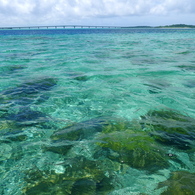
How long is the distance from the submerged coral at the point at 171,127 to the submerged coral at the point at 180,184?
3.88 feet

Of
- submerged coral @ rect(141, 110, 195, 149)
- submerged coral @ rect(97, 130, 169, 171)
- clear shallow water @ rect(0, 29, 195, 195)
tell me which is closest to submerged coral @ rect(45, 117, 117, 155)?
clear shallow water @ rect(0, 29, 195, 195)

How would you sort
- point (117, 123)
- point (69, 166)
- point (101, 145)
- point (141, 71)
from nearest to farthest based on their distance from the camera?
point (69, 166) < point (101, 145) < point (117, 123) < point (141, 71)

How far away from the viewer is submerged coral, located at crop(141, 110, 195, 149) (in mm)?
5277

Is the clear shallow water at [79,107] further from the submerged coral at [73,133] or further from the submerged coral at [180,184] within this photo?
the submerged coral at [180,184]

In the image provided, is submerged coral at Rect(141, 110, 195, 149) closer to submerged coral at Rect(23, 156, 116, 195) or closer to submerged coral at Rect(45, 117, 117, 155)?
submerged coral at Rect(45, 117, 117, 155)

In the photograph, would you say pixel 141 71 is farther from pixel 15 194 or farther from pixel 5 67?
pixel 15 194

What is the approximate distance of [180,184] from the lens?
364cm

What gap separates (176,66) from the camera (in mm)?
14984

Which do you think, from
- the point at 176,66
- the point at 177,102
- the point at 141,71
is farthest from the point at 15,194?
the point at 176,66

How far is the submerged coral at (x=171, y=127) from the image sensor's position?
5.28 m

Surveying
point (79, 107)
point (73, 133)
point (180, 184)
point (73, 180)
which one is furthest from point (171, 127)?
point (79, 107)

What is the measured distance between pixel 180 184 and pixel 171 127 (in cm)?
241

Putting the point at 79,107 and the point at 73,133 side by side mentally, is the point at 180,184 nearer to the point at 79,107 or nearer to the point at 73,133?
the point at 73,133

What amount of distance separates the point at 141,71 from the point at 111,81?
3190 mm
